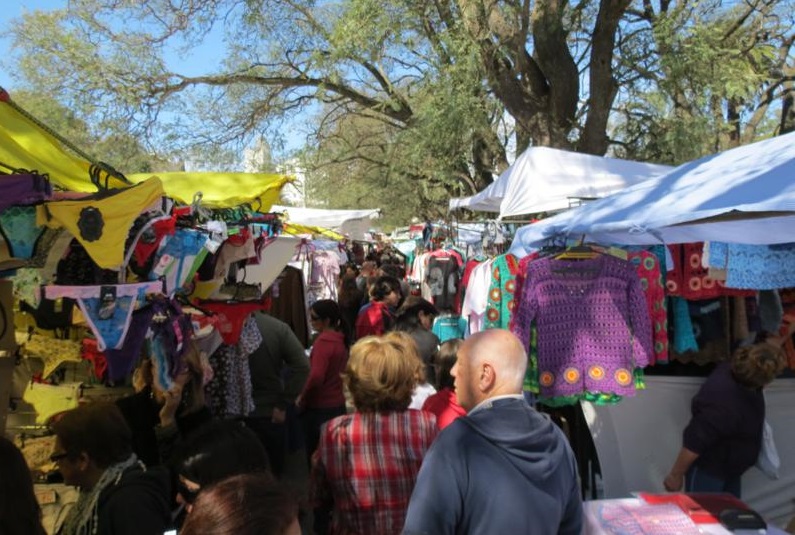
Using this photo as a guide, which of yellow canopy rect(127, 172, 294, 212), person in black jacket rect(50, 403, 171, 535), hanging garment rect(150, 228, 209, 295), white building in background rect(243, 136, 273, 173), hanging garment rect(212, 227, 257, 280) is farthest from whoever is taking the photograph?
white building in background rect(243, 136, 273, 173)

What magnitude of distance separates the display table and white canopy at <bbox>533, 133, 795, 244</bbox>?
1319 millimetres

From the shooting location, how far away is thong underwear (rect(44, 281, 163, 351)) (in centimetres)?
254

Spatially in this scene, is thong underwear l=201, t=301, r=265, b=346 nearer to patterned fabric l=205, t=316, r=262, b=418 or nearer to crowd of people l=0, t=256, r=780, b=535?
patterned fabric l=205, t=316, r=262, b=418

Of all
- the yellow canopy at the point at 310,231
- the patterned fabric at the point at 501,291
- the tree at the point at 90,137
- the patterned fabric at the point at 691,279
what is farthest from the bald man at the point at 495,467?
the tree at the point at 90,137

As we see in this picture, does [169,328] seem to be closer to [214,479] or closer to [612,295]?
[214,479]

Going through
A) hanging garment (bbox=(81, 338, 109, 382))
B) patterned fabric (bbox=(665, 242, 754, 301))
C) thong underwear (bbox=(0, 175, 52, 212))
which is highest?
thong underwear (bbox=(0, 175, 52, 212))

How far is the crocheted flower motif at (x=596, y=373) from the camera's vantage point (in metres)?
3.70

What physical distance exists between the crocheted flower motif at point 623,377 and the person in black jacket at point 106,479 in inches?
102

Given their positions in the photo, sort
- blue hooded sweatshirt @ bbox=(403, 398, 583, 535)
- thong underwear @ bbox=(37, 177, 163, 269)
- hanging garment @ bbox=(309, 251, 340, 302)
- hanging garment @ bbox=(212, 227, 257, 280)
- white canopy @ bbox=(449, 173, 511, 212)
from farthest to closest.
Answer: hanging garment @ bbox=(309, 251, 340, 302), white canopy @ bbox=(449, 173, 511, 212), hanging garment @ bbox=(212, 227, 257, 280), thong underwear @ bbox=(37, 177, 163, 269), blue hooded sweatshirt @ bbox=(403, 398, 583, 535)

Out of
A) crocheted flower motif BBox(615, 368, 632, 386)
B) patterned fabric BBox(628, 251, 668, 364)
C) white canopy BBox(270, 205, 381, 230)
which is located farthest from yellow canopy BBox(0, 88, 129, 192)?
white canopy BBox(270, 205, 381, 230)

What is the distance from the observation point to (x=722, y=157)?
359 cm

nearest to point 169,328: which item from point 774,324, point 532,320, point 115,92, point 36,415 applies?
point 36,415

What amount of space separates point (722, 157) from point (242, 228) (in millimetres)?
2889

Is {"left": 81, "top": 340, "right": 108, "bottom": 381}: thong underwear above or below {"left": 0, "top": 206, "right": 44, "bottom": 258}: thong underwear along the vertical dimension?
below
